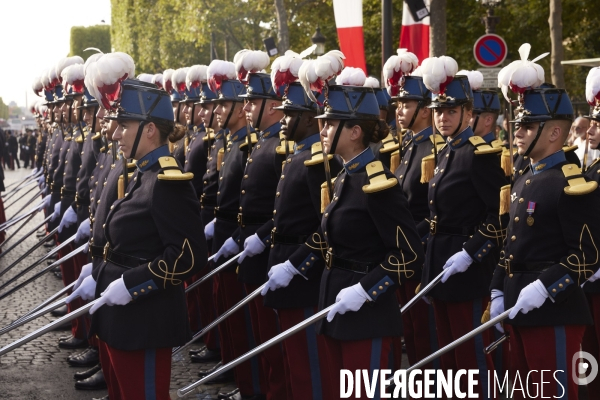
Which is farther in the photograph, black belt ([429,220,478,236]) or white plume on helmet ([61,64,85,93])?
white plume on helmet ([61,64,85,93])

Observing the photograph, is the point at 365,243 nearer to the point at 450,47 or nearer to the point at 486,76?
the point at 486,76

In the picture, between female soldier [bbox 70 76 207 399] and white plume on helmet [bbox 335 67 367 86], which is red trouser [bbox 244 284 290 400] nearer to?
female soldier [bbox 70 76 207 399]

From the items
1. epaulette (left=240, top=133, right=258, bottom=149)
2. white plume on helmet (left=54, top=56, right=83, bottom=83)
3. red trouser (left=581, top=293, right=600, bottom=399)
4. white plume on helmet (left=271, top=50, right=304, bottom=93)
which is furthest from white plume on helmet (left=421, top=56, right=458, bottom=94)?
white plume on helmet (left=54, top=56, right=83, bottom=83)

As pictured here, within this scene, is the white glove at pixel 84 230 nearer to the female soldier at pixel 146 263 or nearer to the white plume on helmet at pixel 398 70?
the white plume on helmet at pixel 398 70

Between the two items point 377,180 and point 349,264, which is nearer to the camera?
point 377,180

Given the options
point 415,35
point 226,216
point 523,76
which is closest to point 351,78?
point 226,216

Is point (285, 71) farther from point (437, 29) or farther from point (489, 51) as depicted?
point (437, 29)

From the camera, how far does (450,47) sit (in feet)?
93.7

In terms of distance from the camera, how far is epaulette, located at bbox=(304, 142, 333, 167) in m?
6.07

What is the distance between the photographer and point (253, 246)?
671cm

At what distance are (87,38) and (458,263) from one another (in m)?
67.2

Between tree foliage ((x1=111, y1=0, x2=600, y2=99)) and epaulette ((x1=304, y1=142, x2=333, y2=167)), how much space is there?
17.6m

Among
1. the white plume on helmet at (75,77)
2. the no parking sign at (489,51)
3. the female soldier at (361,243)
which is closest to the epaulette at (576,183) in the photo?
the female soldier at (361,243)

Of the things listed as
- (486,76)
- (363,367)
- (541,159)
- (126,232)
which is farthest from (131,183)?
(486,76)
